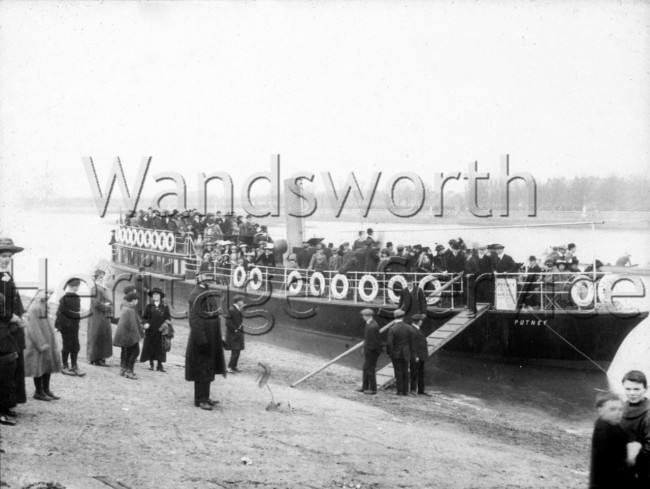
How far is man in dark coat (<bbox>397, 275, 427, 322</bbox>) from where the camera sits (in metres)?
14.5

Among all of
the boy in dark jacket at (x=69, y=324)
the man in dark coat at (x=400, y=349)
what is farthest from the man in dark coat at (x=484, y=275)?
the boy in dark jacket at (x=69, y=324)

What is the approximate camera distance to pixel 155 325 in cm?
1137

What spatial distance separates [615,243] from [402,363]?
146 feet

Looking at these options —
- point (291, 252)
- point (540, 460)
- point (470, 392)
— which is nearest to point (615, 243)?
point (291, 252)

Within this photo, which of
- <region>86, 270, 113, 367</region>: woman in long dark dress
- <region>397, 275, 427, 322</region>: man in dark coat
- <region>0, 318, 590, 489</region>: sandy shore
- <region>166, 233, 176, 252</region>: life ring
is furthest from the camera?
<region>166, 233, 176, 252</region>: life ring

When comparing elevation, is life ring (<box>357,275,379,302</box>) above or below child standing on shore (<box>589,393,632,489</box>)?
below

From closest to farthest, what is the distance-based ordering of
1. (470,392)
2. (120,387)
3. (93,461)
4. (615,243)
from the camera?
1. (93,461)
2. (120,387)
3. (470,392)
4. (615,243)

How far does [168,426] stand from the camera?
7777 millimetres

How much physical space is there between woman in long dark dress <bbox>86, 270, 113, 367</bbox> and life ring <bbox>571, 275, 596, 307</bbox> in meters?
10.00

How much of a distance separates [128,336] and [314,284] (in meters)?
9.19

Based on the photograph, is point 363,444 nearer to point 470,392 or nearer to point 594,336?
point 470,392

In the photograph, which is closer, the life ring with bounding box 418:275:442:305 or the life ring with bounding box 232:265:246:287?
the life ring with bounding box 418:275:442:305

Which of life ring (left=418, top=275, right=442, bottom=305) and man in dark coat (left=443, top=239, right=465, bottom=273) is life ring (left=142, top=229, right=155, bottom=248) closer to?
life ring (left=418, top=275, right=442, bottom=305)

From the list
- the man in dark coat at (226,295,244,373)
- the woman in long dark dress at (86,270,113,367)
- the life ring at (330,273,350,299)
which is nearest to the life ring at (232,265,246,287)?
the life ring at (330,273,350,299)
